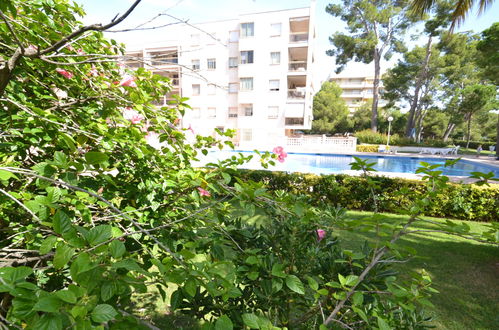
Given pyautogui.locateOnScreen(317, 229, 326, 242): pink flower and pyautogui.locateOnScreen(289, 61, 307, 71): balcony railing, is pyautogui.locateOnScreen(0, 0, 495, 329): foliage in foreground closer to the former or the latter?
pyautogui.locateOnScreen(317, 229, 326, 242): pink flower

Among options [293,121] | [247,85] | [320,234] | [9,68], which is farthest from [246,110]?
[9,68]

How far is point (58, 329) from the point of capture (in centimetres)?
57

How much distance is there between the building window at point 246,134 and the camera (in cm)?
2762

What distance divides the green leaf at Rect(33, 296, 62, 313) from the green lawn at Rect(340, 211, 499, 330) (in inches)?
102

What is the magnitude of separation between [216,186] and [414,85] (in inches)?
1470

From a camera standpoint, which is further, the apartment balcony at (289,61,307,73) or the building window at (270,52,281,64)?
the building window at (270,52,281,64)

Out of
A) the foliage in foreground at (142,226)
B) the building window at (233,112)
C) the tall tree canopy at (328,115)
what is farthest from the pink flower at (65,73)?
the tall tree canopy at (328,115)

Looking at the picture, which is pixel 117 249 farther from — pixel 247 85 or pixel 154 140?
pixel 247 85

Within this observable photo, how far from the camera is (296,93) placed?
88.1 ft

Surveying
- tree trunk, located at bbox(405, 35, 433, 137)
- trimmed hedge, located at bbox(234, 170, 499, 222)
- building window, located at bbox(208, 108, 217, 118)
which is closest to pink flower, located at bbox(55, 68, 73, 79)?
trimmed hedge, located at bbox(234, 170, 499, 222)

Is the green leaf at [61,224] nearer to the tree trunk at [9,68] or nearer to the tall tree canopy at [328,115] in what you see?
the tree trunk at [9,68]

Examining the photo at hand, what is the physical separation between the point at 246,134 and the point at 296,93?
7263mm

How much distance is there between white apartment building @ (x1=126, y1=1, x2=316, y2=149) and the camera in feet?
84.3

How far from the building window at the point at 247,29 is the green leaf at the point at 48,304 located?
2978cm
